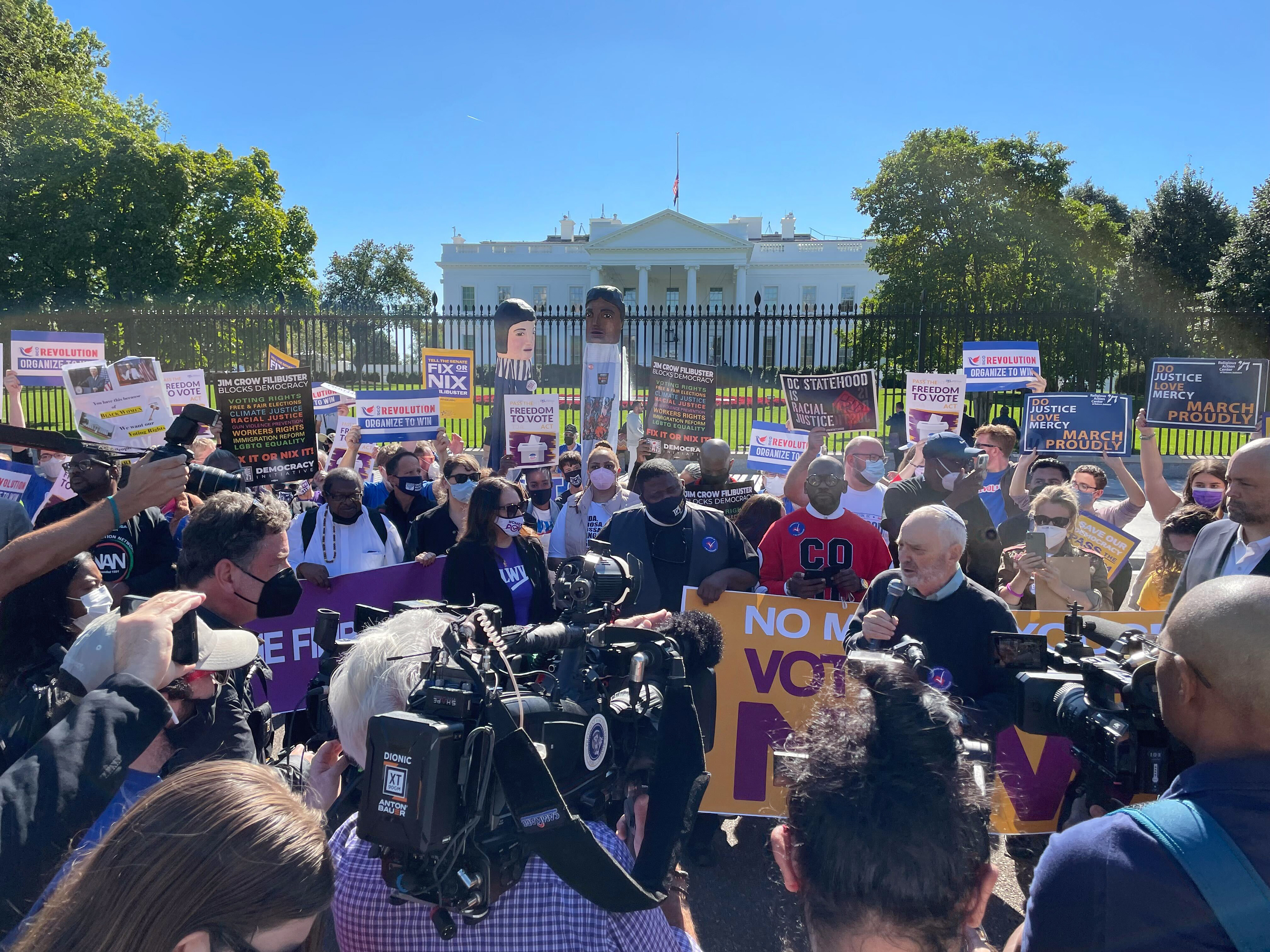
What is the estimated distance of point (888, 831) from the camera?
1430 mm

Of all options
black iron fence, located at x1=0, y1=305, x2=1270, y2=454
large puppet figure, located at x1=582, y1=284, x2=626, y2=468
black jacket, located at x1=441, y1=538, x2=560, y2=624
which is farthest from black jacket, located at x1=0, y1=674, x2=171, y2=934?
black iron fence, located at x1=0, y1=305, x2=1270, y2=454

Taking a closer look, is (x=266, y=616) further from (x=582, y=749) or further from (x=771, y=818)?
(x=771, y=818)

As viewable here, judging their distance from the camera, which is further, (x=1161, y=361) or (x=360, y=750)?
(x=1161, y=361)

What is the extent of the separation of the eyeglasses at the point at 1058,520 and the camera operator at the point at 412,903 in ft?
13.5

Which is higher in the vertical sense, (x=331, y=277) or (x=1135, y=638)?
(x=331, y=277)

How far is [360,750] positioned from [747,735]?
2.94m

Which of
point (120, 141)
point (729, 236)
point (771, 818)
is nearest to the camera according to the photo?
point (771, 818)

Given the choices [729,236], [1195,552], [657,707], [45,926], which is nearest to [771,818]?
[1195,552]

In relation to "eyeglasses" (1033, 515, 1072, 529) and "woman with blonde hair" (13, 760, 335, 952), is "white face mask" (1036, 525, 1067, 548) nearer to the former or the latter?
"eyeglasses" (1033, 515, 1072, 529)

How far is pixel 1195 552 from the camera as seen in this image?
369 cm

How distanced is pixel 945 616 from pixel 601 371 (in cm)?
625

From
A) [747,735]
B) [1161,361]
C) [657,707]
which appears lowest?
[747,735]

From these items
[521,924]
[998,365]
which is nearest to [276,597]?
[521,924]

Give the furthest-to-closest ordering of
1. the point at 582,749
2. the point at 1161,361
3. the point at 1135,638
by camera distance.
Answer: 1. the point at 1161,361
2. the point at 1135,638
3. the point at 582,749
